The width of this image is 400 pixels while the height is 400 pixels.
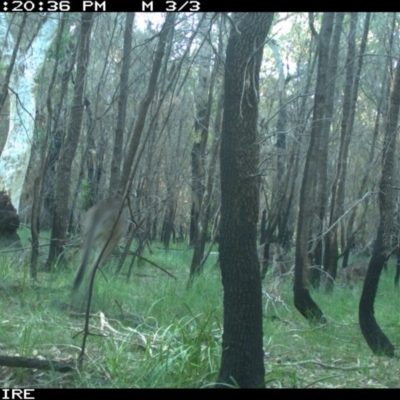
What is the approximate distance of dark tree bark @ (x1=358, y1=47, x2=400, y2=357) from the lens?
7.80m

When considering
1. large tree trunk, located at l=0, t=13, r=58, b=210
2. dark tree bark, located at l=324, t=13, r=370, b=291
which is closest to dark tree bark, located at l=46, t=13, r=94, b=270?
large tree trunk, located at l=0, t=13, r=58, b=210

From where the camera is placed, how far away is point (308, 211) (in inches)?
408

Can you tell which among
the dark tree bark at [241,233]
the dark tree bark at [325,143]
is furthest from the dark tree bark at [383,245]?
the dark tree bark at [325,143]

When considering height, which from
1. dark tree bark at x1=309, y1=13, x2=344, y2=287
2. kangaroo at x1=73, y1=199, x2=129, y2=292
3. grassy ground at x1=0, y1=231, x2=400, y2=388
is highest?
dark tree bark at x1=309, y1=13, x2=344, y2=287

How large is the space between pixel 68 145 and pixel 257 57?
7375mm

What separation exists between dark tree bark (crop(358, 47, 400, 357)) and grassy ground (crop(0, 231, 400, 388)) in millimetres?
256

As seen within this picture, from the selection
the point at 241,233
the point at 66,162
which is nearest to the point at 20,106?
the point at 66,162

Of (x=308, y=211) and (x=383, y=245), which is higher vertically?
(x=308, y=211)

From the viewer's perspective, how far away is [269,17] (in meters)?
5.39

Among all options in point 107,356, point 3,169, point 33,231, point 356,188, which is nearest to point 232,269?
point 107,356

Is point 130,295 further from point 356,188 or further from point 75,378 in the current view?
point 356,188

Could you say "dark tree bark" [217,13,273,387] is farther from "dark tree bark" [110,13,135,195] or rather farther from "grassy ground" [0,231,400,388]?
"dark tree bark" [110,13,135,195]

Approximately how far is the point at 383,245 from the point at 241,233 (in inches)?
125

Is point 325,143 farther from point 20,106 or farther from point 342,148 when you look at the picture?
point 20,106
